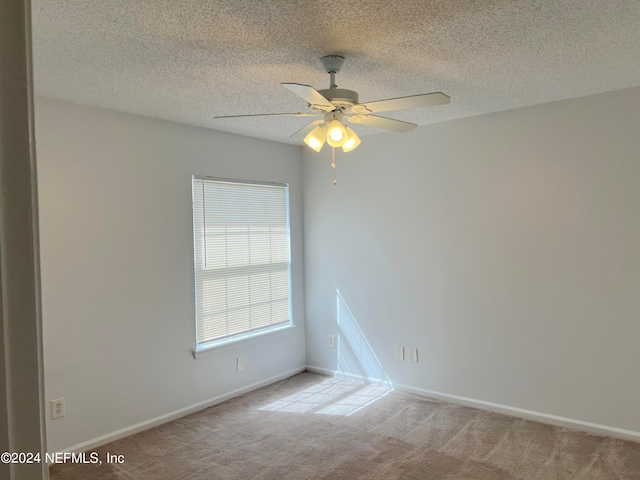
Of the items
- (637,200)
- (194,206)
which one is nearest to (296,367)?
(194,206)

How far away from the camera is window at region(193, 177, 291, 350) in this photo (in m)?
4.12

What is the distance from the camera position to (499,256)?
383 centimetres

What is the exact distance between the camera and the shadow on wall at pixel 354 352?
4.60 metres

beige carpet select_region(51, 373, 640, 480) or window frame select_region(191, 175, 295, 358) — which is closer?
beige carpet select_region(51, 373, 640, 480)

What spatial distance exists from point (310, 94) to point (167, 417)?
293 cm

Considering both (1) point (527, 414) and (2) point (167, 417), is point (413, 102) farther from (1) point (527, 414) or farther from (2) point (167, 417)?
(2) point (167, 417)

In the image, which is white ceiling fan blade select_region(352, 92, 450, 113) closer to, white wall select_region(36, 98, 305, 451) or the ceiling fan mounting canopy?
the ceiling fan mounting canopy

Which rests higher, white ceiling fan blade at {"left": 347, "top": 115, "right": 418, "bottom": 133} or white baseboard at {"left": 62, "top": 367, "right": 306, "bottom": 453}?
white ceiling fan blade at {"left": 347, "top": 115, "right": 418, "bottom": 133}

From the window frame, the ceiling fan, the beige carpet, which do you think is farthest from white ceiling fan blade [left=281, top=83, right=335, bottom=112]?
the beige carpet

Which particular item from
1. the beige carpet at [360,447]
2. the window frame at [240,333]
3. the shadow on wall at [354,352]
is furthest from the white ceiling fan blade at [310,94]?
the shadow on wall at [354,352]

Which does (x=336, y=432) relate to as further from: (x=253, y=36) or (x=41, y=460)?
(x=41, y=460)

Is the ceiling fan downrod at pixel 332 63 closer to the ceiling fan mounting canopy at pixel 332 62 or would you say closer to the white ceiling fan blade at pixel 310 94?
the ceiling fan mounting canopy at pixel 332 62

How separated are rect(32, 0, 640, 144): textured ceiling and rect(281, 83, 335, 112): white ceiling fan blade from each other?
28cm

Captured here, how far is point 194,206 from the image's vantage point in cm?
405
